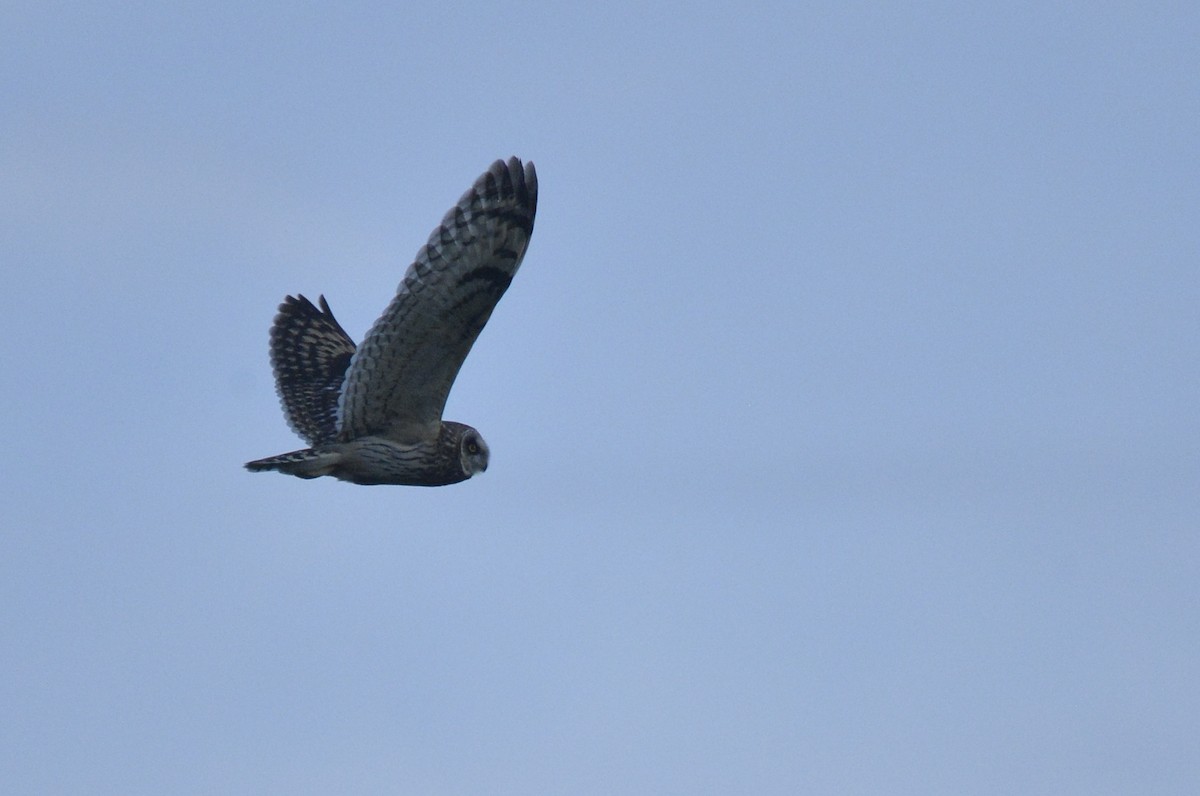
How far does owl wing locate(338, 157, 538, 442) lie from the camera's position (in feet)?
49.7

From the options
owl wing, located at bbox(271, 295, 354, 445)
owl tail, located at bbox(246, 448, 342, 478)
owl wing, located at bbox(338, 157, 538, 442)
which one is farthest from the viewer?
owl wing, located at bbox(271, 295, 354, 445)

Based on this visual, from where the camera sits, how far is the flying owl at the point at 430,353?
1516 centimetres

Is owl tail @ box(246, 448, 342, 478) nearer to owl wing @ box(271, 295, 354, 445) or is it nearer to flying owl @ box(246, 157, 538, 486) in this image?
flying owl @ box(246, 157, 538, 486)

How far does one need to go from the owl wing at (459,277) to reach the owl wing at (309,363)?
355 centimetres

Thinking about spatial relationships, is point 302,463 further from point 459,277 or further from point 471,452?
point 459,277

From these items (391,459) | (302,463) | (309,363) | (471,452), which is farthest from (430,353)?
(309,363)

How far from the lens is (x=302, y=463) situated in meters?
16.6

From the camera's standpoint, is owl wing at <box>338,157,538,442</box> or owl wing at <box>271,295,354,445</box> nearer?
owl wing at <box>338,157,538,442</box>

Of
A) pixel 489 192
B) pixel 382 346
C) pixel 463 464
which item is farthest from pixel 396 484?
pixel 489 192

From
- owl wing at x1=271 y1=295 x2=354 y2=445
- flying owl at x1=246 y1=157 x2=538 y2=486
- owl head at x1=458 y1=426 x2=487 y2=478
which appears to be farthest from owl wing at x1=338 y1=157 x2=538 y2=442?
owl wing at x1=271 y1=295 x2=354 y2=445

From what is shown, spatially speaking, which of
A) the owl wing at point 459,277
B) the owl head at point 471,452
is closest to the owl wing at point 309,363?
the owl head at point 471,452

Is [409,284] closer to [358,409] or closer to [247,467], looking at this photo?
[358,409]

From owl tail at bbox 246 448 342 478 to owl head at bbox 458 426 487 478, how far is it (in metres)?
1.31

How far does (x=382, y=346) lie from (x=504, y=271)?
1.46 m
